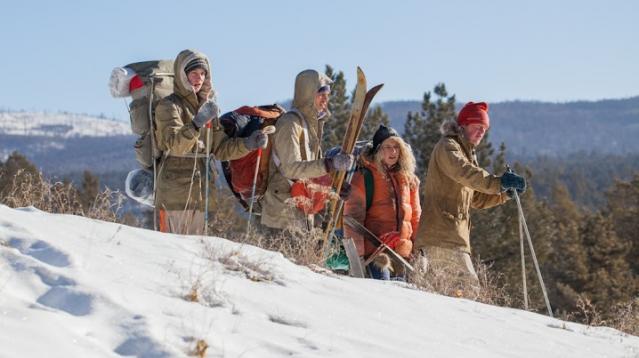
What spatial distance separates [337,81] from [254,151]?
2357 cm

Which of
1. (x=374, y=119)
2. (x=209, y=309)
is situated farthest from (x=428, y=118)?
(x=209, y=309)

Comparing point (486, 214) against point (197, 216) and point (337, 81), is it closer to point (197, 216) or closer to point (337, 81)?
point (337, 81)

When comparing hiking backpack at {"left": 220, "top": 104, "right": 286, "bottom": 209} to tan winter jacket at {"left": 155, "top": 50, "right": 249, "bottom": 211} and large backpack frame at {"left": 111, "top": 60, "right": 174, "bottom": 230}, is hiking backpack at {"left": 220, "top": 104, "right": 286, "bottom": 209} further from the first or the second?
large backpack frame at {"left": 111, "top": 60, "right": 174, "bottom": 230}

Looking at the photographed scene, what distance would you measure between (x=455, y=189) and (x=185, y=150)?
7.05ft

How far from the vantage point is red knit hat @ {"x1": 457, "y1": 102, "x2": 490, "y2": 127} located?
8148 millimetres

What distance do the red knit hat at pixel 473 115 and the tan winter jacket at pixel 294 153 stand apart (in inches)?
43.6

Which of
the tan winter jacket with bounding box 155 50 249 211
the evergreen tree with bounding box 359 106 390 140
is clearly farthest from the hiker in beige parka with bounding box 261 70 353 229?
the evergreen tree with bounding box 359 106 390 140

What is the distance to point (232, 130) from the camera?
8211 mm

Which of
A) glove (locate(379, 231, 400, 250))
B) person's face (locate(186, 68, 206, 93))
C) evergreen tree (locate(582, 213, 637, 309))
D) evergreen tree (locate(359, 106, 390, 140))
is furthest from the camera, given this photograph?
evergreen tree (locate(359, 106, 390, 140))

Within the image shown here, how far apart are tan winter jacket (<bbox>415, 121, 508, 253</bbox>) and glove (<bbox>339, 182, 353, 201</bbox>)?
25.0 inches

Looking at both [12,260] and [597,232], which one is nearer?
A: [12,260]

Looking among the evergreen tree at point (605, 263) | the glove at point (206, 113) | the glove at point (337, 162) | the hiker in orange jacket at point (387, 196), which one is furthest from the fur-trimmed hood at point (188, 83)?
the evergreen tree at point (605, 263)

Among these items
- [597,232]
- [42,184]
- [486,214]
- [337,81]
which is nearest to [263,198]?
[42,184]

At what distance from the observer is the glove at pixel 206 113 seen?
722 centimetres
